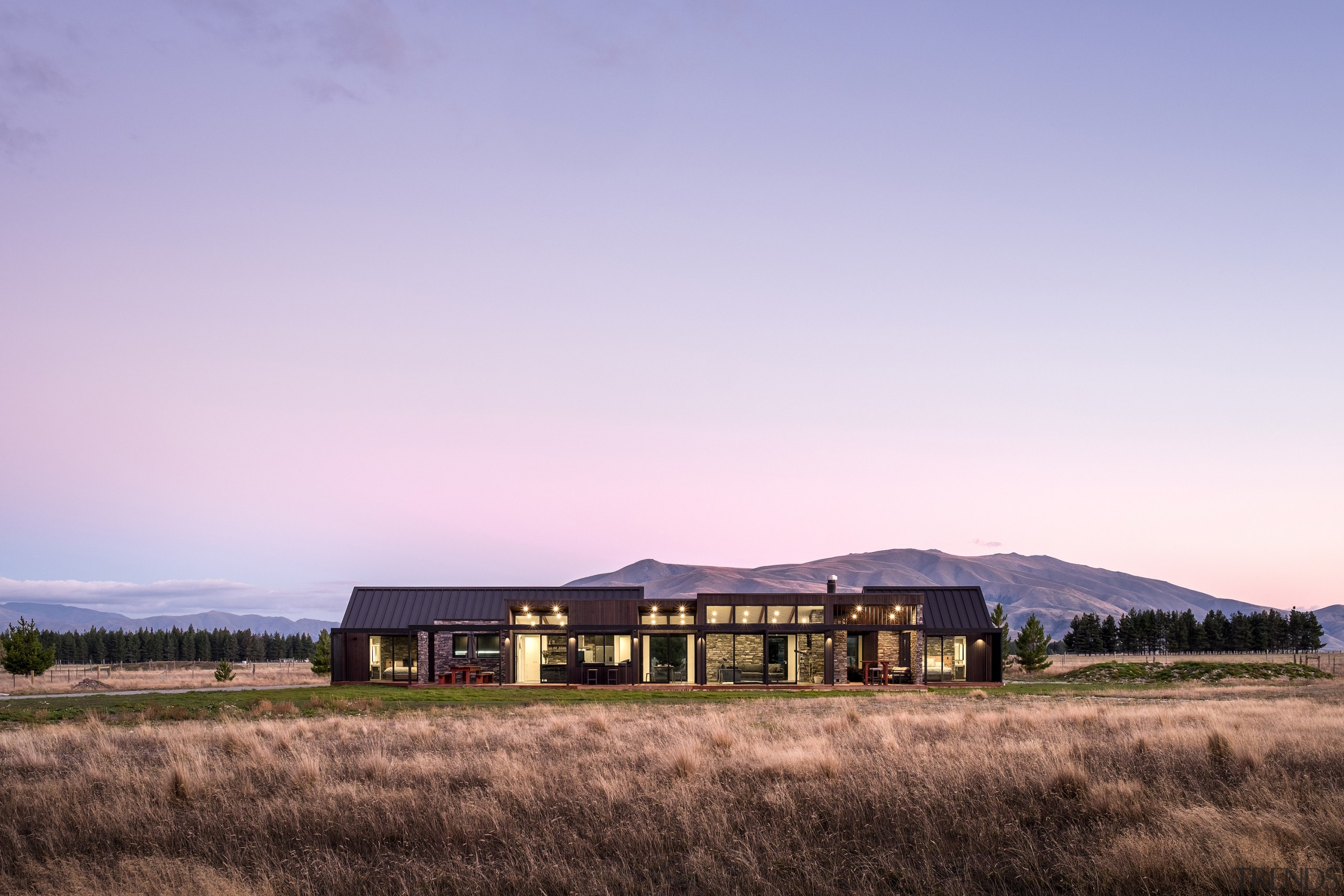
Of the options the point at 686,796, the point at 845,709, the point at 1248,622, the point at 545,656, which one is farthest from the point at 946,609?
the point at 1248,622

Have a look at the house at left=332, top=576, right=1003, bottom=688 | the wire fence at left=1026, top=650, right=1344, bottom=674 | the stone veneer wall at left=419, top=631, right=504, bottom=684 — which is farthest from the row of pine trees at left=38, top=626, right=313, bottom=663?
the wire fence at left=1026, top=650, right=1344, bottom=674

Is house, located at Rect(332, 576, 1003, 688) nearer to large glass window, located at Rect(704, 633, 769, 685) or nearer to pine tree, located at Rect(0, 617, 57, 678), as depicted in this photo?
large glass window, located at Rect(704, 633, 769, 685)

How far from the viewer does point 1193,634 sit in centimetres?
12494

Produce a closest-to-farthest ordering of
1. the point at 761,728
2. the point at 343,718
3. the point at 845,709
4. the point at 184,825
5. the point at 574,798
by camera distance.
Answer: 1. the point at 184,825
2. the point at 574,798
3. the point at 761,728
4. the point at 343,718
5. the point at 845,709

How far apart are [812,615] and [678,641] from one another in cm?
700

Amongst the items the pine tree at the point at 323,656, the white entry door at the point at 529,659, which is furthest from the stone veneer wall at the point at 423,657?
the pine tree at the point at 323,656

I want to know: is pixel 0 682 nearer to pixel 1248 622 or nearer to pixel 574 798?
pixel 574 798

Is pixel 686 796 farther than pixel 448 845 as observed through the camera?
Yes

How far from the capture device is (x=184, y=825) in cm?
1028

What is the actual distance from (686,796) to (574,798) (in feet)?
4.48

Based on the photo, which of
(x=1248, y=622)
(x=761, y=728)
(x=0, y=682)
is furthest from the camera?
(x=1248, y=622)

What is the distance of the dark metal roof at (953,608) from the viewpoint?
49.4 m

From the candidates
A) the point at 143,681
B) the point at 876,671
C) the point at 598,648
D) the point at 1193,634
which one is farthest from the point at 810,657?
the point at 1193,634

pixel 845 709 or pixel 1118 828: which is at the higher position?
pixel 1118 828
